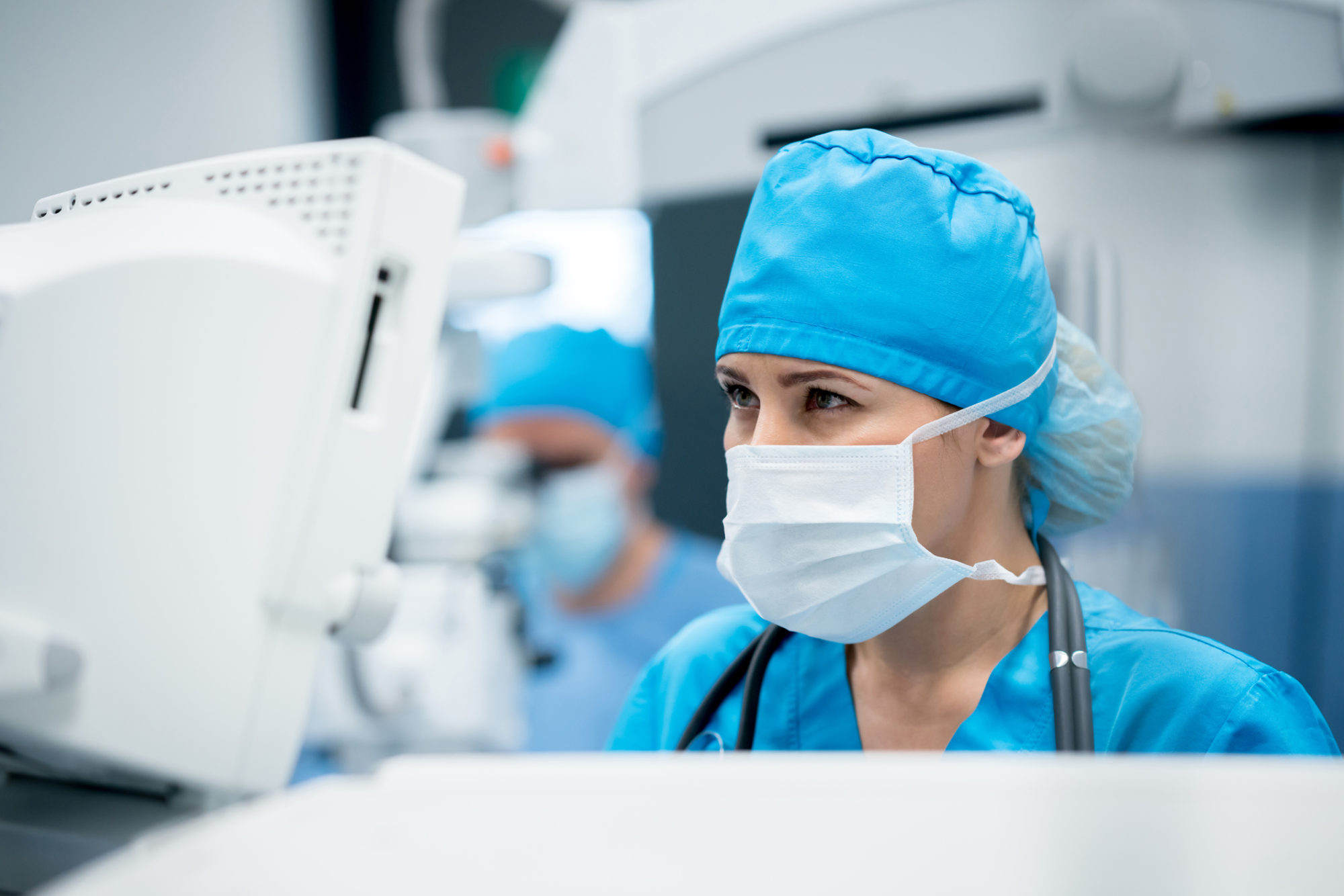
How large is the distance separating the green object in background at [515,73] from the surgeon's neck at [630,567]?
1.52 m

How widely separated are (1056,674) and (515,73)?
2.92 metres

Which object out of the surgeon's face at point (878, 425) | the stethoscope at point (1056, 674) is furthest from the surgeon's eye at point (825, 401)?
the stethoscope at point (1056, 674)

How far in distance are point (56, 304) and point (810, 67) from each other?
4.17 ft

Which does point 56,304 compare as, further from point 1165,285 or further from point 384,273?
point 1165,285

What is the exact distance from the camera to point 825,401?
0.94 meters

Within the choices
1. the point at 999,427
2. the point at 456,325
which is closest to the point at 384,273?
the point at 999,427

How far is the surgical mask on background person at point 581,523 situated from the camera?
2812 millimetres

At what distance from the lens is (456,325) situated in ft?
7.55

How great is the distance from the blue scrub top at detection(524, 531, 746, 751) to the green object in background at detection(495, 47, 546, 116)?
1662mm

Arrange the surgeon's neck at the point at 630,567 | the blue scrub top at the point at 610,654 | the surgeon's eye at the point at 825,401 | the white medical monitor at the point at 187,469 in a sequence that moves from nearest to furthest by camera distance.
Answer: the white medical monitor at the point at 187,469
the surgeon's eye at the point at 825,401
the blue scrub top at the point at 610,654
the surgeon's neck at the point at 630,567

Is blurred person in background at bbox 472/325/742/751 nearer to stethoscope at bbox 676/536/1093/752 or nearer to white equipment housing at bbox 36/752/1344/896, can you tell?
stethoscope at bbox 676/536/1093/752

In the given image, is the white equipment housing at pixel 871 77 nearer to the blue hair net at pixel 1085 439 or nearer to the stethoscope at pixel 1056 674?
the blue hair net at pixel 1085 439

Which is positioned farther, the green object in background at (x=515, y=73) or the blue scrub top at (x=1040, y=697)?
the green object in background at (x=515, y=73)

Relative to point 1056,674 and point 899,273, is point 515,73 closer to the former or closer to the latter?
point 899,273
